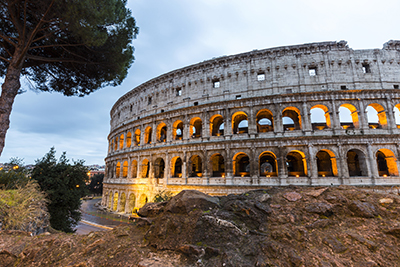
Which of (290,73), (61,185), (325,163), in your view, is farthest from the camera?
(325,163)

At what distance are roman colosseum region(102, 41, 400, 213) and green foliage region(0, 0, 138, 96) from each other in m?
10.3

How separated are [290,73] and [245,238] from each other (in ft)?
63.4

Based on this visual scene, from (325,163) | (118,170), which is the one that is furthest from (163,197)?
(325,163)

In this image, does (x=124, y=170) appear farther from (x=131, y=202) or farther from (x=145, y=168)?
(x=131, y=202)

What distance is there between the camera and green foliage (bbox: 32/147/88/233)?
1337 centimetres

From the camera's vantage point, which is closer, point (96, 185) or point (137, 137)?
point (137, 137)

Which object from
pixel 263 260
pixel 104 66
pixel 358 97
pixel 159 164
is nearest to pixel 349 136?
pixel 358 97

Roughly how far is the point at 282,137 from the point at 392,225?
13934mm

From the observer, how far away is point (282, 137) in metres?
18.0

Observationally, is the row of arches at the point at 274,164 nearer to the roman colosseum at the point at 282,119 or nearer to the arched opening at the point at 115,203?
the roman colosseum at the point at 282,119

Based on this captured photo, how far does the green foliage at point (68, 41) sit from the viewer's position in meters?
10.2

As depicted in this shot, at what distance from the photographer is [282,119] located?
18.7m

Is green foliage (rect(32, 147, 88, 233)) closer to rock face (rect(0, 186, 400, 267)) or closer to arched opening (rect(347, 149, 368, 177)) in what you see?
rock face (rect(0, 186, 400, 267))

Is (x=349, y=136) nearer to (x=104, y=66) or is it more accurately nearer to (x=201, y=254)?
(x=201, y=254)
